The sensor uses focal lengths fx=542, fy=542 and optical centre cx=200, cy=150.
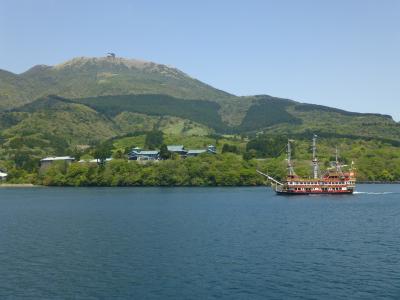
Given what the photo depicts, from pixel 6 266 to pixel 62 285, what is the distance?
10.9m

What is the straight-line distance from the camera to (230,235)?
7494cm

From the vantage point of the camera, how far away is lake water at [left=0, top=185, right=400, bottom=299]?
46438 mm

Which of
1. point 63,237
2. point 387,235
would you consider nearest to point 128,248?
point 63,237

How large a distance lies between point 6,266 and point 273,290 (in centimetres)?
2789

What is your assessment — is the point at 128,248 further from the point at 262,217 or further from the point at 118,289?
the point at 262,217

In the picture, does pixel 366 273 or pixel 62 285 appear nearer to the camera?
pixel 62 285

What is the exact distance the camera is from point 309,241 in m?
69.3

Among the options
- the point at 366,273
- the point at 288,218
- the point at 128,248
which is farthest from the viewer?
the point at 288,218

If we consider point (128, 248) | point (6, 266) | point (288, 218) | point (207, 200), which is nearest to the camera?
point (6, 266)

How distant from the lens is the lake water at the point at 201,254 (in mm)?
46438

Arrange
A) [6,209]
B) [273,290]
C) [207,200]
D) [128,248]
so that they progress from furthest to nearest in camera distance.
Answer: [207,200] → [6,209] → [128,248] → [273,290]

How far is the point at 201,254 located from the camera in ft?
201

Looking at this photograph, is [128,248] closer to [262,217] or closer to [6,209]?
[262,217]

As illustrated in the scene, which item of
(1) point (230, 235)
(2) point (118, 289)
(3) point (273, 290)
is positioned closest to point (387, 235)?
(1) point (230, 235)
